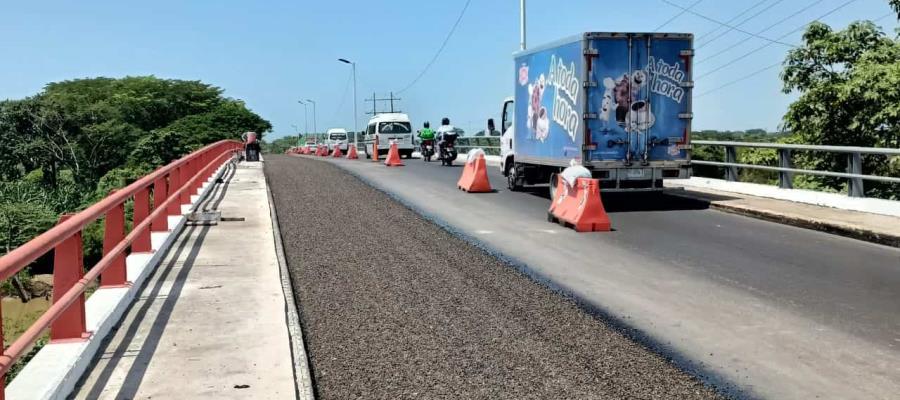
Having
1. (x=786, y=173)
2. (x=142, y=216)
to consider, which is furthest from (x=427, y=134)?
(x=142, y=216)

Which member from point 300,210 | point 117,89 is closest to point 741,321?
Answer: point 300,210

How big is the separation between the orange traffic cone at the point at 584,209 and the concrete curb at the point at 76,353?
244 inches

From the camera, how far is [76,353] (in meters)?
4.83

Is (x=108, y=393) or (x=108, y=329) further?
(x=108, y=329)

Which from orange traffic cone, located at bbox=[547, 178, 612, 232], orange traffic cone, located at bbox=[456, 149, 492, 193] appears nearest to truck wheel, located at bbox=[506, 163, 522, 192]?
orange traffic cone, located at bbox=[456, 149, 492, 193]

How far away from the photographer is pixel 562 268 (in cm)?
891

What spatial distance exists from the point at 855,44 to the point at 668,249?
15.2 meters

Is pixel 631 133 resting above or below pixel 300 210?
above

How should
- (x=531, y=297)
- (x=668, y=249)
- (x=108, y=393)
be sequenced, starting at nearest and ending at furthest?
(x=108, y=393)
(x=531, y=297)
(x=668, y=249)

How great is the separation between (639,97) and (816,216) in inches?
145

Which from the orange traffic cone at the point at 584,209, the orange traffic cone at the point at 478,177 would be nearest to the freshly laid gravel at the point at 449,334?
the orange traffic cone at the point at 584,209

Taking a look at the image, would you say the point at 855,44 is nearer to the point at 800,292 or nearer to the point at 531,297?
the point at 800,292

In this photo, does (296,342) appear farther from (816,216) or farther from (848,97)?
(848,97)

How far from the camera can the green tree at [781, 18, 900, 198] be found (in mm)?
19469
